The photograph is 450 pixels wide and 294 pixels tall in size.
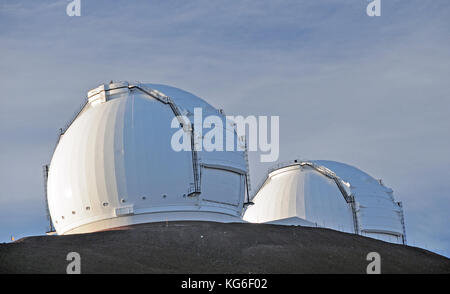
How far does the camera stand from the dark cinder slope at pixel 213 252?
99.1 feet

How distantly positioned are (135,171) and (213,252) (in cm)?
755

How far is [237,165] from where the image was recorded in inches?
1633

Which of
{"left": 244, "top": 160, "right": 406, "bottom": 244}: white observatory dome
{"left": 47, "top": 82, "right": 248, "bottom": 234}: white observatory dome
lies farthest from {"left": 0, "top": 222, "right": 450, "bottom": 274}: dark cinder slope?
{"left": 244, "top": 160, "right": 406, "bottom": 244}: white observatory dome

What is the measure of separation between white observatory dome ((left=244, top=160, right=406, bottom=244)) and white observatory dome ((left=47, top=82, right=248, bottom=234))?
8.21 metres

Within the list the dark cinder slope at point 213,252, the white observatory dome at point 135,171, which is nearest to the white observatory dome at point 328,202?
the white observatory dome at point 135,171

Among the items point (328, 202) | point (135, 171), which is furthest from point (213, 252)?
point (328, 202)

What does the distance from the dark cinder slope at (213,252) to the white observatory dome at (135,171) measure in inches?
88.9

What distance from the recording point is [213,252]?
32.7m

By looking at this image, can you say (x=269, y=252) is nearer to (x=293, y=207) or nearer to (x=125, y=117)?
(x=125, y=117)

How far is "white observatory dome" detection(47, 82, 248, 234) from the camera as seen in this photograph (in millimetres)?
38812

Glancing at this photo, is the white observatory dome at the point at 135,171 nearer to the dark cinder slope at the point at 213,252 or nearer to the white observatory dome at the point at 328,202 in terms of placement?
the dark cinder slope at the point at 213,252

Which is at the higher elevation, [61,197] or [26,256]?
[61,197]
